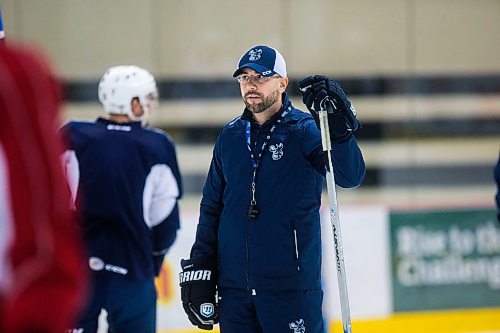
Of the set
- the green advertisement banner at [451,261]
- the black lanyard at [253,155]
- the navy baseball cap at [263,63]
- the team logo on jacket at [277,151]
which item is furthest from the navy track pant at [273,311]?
the green advertisement banner at [451,261]

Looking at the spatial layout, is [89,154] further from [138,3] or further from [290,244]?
[138,3]

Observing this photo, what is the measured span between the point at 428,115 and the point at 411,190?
0.53 m

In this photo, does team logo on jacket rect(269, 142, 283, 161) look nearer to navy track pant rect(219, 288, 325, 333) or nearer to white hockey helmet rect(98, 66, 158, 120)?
navy track pant rect(219, 288, 325, 333)

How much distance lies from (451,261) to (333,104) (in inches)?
151

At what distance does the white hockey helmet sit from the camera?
3.84m

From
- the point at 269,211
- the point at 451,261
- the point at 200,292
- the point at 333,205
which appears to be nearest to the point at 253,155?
the point at 269,211

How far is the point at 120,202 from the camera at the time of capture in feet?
11.8

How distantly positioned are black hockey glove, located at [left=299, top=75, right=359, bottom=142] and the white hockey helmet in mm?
888

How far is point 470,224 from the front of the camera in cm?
680

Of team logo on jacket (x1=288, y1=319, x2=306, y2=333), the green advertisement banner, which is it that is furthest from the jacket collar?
the green advertisement banner

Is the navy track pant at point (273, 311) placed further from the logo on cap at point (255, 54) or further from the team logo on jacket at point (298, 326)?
the logo on cap at point (255, 54)

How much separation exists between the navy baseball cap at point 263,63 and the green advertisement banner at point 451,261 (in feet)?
11.3

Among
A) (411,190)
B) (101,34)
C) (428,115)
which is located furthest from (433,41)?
(101,34)

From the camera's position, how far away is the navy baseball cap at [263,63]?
3332 millimetres
